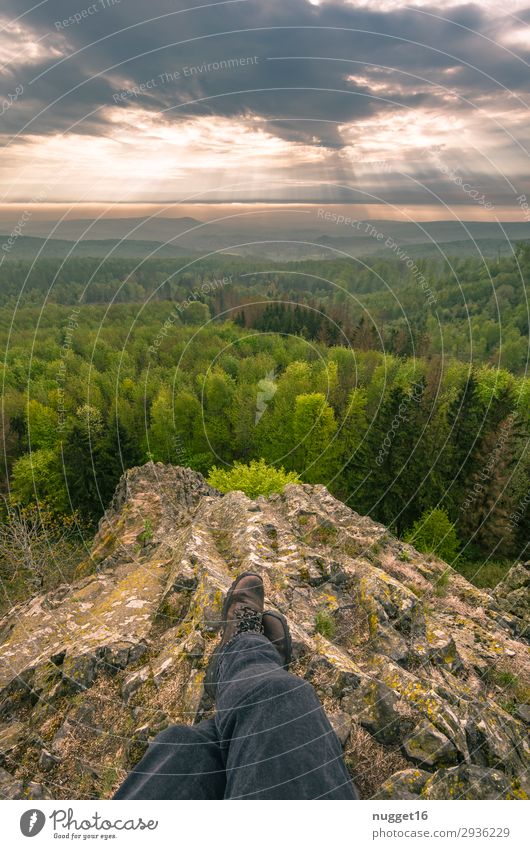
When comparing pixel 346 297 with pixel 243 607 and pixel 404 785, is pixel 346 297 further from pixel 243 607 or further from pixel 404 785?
pixel 404 785

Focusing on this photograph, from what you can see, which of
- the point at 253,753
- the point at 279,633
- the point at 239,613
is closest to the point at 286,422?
the point at 239,613

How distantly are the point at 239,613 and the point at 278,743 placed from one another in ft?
12.2

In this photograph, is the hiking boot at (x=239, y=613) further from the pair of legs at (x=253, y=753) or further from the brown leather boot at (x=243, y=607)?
the pair of legs at (x=253, y=753)

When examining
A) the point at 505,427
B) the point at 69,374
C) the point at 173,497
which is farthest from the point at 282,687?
the point at 69,374

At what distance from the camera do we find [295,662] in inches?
354

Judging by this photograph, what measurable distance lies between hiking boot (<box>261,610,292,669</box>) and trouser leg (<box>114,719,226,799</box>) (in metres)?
2.73

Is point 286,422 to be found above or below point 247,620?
below

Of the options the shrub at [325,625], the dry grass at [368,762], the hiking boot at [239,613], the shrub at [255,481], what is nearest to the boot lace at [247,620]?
the hiking boot at [239,613]

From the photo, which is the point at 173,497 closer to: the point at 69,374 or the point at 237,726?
the point at 237,726

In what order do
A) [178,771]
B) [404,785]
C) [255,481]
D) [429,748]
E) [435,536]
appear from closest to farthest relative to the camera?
[178,771] < [404,785] < [429,748] < [255,481] < [435,536]

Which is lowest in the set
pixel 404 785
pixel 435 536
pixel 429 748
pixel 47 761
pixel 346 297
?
pixel 435 536

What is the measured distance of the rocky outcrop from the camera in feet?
25.2

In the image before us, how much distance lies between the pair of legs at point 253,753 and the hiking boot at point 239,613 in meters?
1.26

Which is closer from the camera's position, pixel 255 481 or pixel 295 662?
pixel 295 662
